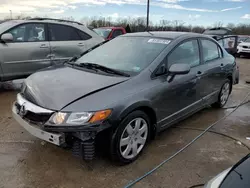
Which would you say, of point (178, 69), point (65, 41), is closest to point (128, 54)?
point (178, 69)

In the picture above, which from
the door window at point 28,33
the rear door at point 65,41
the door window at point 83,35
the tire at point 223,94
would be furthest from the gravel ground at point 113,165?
the door window at point 83,35

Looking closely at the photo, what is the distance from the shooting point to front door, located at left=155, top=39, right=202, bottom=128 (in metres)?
3.29

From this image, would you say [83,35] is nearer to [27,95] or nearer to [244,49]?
[27,95]

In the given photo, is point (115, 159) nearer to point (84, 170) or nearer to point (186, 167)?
point (84, 170)

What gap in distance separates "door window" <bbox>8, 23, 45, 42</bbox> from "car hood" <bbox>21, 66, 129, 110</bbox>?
8.93ft

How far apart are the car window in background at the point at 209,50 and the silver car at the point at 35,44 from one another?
320cm

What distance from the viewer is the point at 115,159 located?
112 inches

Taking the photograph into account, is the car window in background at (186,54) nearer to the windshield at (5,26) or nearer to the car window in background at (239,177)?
the car window in background at (239,177)

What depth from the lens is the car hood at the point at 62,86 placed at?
8.58ft

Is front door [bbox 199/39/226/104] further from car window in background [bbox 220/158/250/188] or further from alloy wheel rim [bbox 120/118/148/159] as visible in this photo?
car window in background [bbox 220/158/250/188]

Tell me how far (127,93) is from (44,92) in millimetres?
896

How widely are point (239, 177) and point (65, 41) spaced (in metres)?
5.39

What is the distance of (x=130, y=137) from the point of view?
9.55 feet

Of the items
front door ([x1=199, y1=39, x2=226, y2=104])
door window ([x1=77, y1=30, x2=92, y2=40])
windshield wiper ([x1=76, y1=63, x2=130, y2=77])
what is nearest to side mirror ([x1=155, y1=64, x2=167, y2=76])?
windshield wiper ([x1=76, y1=63, x2=130, y2=77])
